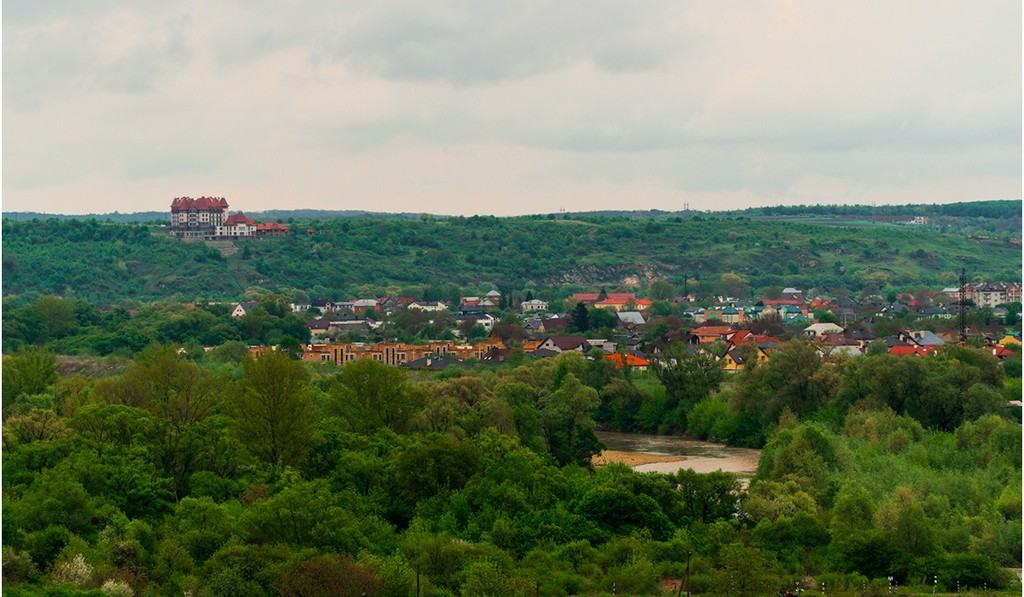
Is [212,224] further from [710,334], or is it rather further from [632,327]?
[710,334]

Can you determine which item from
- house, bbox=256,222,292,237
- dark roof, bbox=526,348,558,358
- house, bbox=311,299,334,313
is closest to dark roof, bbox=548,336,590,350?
dark roof, bbox=526,348,558,358

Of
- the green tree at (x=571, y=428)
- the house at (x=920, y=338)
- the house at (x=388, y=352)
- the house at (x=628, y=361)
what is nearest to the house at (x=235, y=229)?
the house at (x=388, y=352)

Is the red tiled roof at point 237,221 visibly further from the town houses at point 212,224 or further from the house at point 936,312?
the house at point 936,312

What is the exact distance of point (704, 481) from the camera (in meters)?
36.3

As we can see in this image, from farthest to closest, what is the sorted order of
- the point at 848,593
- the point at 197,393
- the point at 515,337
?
the point at 515,337
the point at 197,393
the point at 848,593

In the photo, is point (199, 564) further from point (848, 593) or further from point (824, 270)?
Answer: point (824, 270)

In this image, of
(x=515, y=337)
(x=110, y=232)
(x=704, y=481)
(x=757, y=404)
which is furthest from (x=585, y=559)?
(x=110, y=232)

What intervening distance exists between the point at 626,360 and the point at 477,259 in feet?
332

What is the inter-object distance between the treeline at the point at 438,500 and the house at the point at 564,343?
37121 mm

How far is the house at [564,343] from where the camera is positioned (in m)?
89.1

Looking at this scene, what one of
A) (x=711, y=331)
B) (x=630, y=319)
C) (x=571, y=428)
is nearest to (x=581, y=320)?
(x=711, y=331)

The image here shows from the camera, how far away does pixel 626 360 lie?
7469 centimetres

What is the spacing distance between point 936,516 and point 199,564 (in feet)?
54.9

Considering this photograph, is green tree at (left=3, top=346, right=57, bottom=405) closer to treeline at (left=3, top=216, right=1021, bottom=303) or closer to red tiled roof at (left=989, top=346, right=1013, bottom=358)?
red tiled roof at (left=989, top=346, right=1013, bottom=358)
